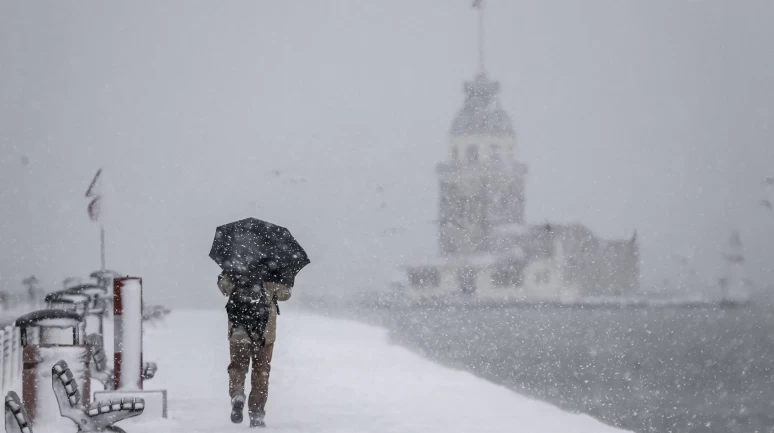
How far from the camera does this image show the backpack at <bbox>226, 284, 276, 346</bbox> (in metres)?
8.38

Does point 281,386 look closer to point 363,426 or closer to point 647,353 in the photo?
point 363,426

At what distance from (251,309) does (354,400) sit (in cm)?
301

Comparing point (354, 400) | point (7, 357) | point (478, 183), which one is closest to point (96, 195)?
point (7, 357)

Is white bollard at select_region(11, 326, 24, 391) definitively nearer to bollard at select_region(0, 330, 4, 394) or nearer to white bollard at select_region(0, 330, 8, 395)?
bollard at select_region(0, 330, 4, 394)

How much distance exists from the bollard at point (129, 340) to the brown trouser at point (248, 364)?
Answer: 2.16 feet

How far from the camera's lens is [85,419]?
601 cm

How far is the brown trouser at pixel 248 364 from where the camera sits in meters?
8.43

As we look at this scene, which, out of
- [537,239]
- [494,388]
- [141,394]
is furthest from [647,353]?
[141,394]

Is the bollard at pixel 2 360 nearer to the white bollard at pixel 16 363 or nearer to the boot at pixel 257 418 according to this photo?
the white bollard at pixel 16 363

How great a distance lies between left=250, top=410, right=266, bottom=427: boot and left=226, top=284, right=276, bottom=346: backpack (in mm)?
540

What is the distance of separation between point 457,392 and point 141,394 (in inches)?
197

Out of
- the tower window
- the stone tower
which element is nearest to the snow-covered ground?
the stone tower

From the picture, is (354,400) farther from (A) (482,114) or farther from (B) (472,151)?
(A) (482,114)

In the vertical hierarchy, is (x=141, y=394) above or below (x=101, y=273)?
below
